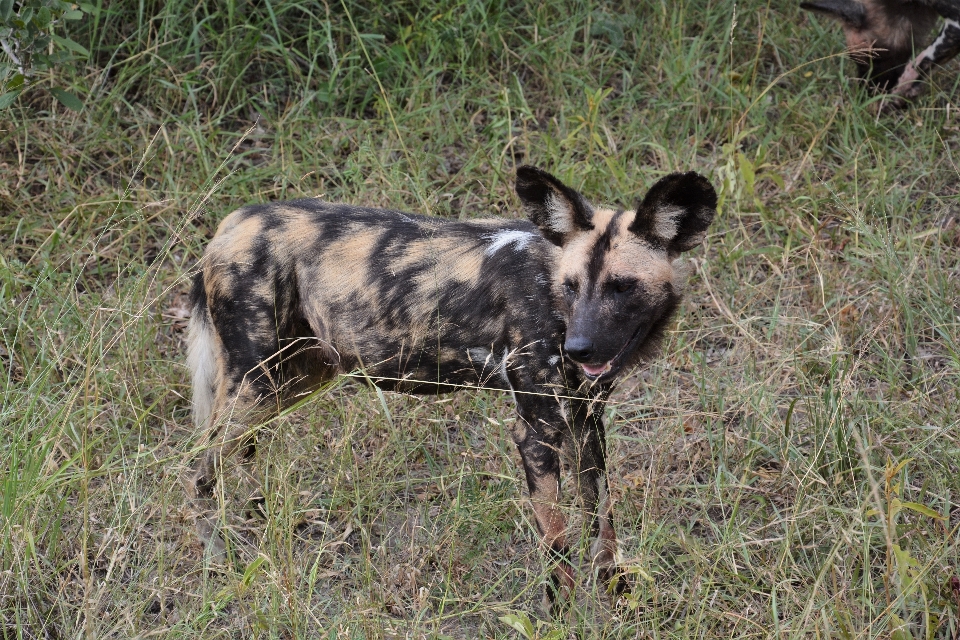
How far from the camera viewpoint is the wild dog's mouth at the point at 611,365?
8.78 ft

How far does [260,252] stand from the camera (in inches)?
120

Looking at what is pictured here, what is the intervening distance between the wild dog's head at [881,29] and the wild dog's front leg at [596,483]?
291 centimetres

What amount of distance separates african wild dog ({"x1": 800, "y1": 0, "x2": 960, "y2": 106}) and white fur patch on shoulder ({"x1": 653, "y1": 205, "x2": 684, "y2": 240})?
2609mm

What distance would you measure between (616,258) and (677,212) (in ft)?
0.64

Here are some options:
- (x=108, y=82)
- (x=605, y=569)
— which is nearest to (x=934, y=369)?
(x=605, y=569)

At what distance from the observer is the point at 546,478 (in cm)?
286

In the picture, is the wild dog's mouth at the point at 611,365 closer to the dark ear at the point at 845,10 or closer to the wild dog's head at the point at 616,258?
the wild dog's head at the point at 616,258

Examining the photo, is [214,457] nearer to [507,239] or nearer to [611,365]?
[507,239]

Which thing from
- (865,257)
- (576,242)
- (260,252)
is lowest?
(865,257)

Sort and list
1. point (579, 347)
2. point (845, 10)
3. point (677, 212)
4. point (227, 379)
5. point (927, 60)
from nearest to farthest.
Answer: point (579, 347)
point (677, 212)
point (227, 379)
point (927, 60)
point (845, 10)

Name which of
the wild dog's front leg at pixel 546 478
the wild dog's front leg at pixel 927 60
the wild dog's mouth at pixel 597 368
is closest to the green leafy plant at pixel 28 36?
the wild dog's front leg at pixel 546 478

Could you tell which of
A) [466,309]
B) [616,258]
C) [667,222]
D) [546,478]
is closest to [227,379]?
[466,309]

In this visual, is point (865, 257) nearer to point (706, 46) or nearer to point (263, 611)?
point (706, 46)

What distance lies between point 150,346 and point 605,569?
1.85m
